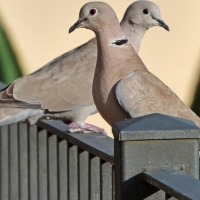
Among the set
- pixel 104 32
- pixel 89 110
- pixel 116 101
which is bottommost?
pixel 89 110

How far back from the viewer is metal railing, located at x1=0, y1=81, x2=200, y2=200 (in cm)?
190

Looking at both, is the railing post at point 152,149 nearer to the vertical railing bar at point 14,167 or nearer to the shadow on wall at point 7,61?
the vertical railing bar at point 14,167

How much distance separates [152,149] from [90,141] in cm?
72

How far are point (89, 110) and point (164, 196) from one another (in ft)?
10.1

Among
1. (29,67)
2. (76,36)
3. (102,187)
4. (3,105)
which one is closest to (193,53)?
(76,36)

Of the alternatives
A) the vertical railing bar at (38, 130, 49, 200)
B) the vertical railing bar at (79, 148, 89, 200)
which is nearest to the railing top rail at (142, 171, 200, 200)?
the vertical railing bar at (79, 148, 89, 200)

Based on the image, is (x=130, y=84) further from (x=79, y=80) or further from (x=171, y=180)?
(x=171, y=180)

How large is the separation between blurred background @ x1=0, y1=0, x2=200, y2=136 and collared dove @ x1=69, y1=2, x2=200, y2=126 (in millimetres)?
2593

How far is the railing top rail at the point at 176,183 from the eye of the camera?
166cm

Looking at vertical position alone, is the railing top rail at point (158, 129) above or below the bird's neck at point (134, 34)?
above

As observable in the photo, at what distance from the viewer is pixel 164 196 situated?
6.30ft

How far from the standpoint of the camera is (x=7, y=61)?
6.50 m

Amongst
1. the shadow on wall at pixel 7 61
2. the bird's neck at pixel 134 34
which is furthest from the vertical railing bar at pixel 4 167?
the shadow on wall at pixel 7 61

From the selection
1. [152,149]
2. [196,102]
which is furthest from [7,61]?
[152,149]
